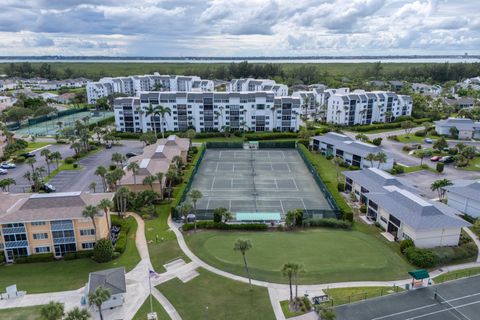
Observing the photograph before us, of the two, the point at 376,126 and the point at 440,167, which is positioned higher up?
the point at 376,126

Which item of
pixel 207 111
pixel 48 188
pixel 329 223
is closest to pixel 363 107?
pixel 207 111

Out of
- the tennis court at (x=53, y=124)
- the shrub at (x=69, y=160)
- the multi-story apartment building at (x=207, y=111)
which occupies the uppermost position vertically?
the multi-story apartment building at (x=207, y=111)

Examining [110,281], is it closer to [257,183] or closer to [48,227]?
[48,227]

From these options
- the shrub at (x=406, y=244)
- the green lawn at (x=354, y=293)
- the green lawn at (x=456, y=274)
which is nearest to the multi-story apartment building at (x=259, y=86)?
the shrub at (x=406, y=244)

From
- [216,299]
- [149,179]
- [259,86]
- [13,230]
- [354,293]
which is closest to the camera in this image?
[216,299]

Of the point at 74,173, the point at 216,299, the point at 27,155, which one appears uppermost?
the point at 27,155

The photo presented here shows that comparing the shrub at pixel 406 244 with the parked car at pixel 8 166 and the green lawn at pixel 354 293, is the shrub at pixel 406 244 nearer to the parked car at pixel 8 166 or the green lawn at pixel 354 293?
the green lawn at pixel 354 293

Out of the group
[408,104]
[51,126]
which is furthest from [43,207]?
[408,104]
